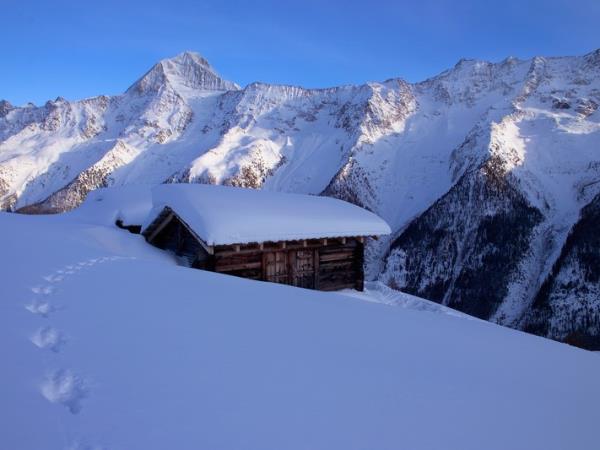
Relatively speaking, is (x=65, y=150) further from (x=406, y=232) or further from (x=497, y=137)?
(x=497, y=137)

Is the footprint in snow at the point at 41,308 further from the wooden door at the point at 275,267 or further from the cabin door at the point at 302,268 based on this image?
the cabin door at the point at 302,268

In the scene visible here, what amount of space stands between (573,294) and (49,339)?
58.3 meters

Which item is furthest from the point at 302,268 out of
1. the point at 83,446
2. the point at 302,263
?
the point at 83,446

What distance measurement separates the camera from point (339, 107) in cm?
12106

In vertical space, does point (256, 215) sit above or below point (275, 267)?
above

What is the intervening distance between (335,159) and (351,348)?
98.7 meters

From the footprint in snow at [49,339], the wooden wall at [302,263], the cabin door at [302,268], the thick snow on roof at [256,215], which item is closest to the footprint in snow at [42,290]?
the footprint in snow at [49,339]

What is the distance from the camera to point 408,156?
317ft

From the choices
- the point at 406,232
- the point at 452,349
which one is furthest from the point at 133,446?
the point at 406,232

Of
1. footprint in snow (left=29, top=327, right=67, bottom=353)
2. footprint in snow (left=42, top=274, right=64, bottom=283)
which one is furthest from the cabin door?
footprint in snow (left=29, top=327, right=67, bottom=353)

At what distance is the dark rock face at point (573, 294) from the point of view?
44750mm

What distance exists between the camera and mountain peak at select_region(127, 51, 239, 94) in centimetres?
14250

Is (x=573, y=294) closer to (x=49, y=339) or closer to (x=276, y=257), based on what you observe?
(x=276, y=257)

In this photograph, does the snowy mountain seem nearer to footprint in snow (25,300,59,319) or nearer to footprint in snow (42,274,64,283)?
footprint in snow (42,274,64,283)
